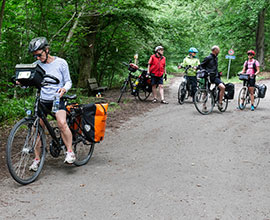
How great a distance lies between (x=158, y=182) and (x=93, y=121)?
146 cm

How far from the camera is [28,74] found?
14.5 ft

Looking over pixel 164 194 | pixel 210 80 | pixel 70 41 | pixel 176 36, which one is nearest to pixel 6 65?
pixel 70 41

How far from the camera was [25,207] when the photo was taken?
12.4ft

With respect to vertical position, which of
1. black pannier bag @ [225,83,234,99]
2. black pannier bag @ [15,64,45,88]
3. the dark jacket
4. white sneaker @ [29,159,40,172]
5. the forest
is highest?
the forest

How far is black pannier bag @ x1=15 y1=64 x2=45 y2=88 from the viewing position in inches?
173

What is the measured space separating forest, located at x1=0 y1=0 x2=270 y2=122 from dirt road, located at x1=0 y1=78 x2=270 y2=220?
3.64 m

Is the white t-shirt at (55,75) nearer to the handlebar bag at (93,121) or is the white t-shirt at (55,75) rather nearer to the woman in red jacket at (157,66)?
the handlebar bag at (93,121)

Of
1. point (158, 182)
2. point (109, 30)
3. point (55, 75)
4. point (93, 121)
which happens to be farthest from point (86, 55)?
point (158, 182)

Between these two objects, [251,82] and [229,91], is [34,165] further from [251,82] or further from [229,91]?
[251,82]

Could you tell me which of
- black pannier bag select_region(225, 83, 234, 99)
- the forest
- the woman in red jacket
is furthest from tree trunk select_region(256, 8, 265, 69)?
black pannier bag select_region(225, 83, 234, 99)

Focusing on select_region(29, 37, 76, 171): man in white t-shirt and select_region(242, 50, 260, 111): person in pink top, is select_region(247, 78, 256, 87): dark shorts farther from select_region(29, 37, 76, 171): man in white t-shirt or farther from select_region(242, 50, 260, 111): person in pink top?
select_region(29, 37, 76, 171): man in white t-shirt

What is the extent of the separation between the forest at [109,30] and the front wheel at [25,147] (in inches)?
125

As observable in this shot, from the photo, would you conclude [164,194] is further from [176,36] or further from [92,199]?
[176,36]

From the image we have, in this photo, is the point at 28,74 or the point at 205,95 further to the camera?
the point at 205,95
